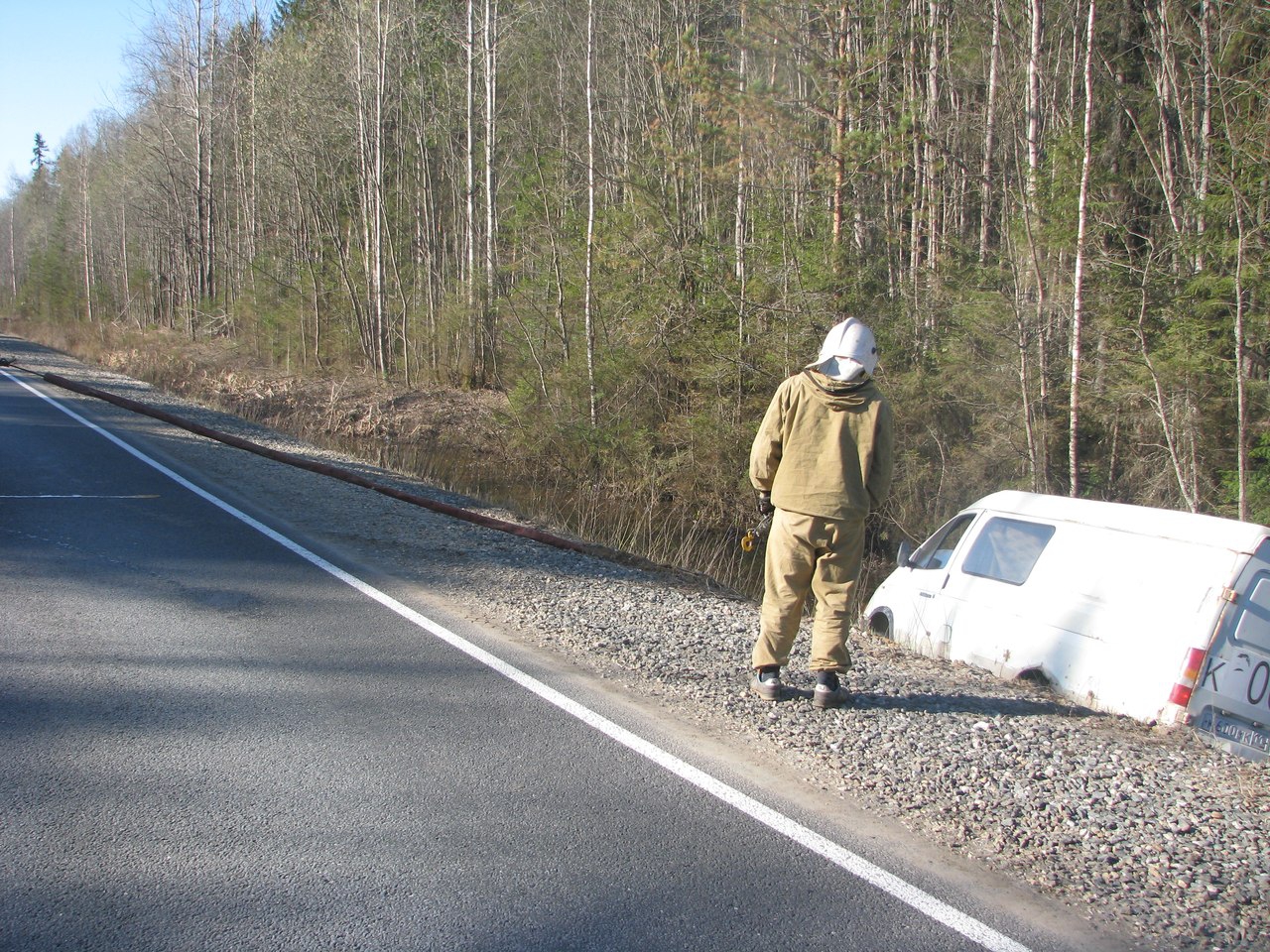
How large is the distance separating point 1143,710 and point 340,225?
41543mm

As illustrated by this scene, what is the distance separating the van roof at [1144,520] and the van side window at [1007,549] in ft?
0.36

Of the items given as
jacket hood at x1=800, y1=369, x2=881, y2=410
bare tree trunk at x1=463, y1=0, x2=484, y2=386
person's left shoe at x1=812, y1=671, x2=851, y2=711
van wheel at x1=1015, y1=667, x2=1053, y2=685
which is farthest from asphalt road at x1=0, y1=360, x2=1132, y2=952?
bare tree trunk at x1=463, y1=0, x2=484, y2=386

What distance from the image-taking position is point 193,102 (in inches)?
1598

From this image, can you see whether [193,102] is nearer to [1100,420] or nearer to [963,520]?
[1100,420]

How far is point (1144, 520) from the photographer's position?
21.5 feet

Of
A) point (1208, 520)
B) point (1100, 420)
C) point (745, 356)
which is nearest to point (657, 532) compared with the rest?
point (745, 356)

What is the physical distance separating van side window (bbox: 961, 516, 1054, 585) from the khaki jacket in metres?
2.26

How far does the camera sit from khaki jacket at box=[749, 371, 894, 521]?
5.52 meters

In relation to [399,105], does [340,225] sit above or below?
below

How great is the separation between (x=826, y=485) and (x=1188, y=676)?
2462 millimetres

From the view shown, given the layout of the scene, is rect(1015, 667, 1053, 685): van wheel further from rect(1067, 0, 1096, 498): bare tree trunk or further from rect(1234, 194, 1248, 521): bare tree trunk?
rect(1234, 194, 1248, 521): bare tree trunk

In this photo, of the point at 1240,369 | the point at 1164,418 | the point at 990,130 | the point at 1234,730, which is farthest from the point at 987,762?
the point at 990,130

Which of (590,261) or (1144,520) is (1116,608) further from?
(590,261)

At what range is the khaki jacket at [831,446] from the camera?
5.52 m
